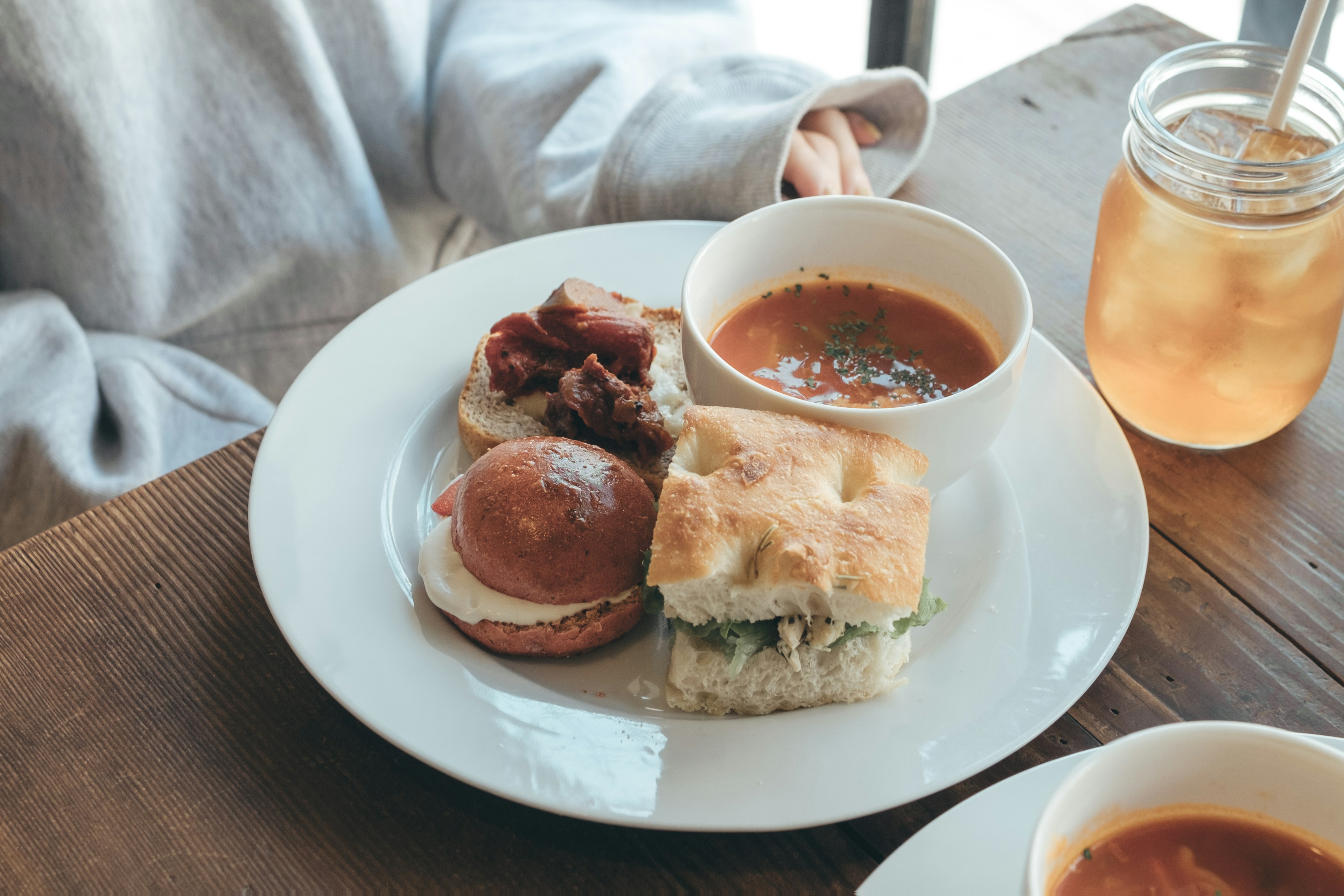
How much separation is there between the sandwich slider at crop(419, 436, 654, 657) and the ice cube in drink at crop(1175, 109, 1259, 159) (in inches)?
41.4

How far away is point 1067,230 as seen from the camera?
7.32 feet

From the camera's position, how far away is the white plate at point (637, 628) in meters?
1.22

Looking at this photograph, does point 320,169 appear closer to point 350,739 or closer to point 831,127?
point 831,127

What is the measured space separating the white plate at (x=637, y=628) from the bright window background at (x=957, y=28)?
3325 mm

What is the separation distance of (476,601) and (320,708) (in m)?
0.27

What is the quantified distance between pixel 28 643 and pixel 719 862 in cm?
108

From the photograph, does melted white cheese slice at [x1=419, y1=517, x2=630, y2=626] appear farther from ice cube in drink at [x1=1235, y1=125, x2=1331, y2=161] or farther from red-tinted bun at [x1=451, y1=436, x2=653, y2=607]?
ice cube in drink at [x1=1235, y1=125, x2=1331, y2=161]

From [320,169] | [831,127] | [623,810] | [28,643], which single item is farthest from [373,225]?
[623,810]

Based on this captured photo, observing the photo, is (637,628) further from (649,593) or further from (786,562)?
(786,562)

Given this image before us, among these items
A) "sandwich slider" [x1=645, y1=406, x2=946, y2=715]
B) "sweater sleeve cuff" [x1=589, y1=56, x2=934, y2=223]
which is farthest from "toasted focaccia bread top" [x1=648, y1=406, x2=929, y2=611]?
"sweater sleeve cuff" [x1=589, y1=56, x2=934, y2=223]

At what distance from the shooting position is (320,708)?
1388mm

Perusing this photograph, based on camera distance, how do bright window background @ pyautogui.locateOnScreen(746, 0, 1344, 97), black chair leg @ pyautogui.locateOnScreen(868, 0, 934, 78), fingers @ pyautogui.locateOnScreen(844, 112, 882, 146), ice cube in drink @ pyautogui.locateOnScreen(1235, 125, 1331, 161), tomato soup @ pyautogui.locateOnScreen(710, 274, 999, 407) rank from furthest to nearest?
bright window background @ pyautogui.locateOnScreen(746, 0, 1344, 97), black chair leg @ pyautogui.locateOnScreen(868, 0, 934, 78), fingers @ pyautogui.locateOnScreen(844, 112, 882, 146), tomato soup @ pyautogui.locateOnScreen(710, 274, 999, 407), ice cube in drink @ pyautogui.locateOnScreen(1235, 125, 1331, 161)

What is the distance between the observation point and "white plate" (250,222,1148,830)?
1216mm

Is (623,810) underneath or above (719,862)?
above
